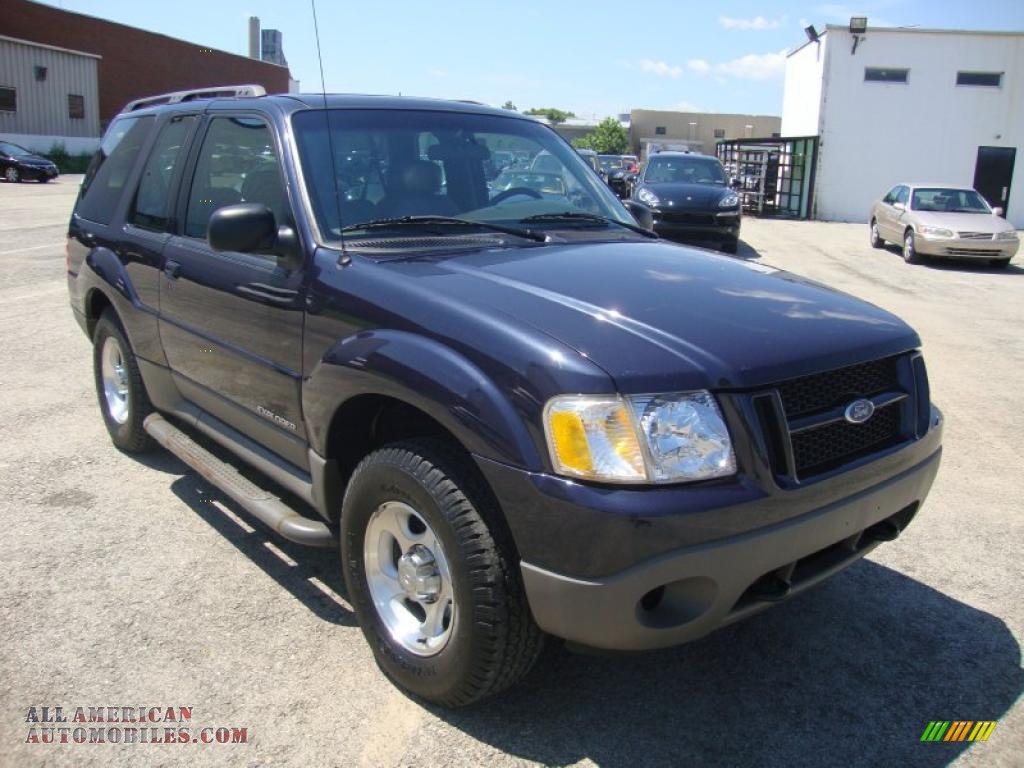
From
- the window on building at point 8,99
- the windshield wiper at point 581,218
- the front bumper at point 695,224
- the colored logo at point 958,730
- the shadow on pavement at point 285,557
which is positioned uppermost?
the window on building at point 8,99

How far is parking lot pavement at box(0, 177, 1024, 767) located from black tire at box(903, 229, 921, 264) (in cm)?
1280

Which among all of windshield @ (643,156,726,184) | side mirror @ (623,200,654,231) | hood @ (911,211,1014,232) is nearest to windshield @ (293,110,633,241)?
side mirror @ (623,200,654,231)

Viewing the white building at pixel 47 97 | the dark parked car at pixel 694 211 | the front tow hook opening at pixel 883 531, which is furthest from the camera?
the white building at pixel 47 97

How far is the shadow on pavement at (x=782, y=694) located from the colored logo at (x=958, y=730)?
0.02m

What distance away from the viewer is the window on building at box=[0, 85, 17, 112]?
126 ft

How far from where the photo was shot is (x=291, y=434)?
3.31 metres

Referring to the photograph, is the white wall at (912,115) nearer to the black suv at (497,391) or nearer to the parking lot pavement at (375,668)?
the parking lot pavement at (375,668)

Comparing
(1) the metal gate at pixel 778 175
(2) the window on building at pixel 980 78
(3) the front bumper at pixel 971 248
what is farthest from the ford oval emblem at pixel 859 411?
(2) the window on building at pixel 980 78

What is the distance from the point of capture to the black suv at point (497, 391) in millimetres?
2256

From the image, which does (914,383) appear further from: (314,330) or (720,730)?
(314,330)

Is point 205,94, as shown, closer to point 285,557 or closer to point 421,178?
point 421,178

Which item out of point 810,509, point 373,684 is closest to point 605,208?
point 810,509

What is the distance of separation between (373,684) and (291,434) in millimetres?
990

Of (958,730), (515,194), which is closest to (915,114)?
(515,194)
